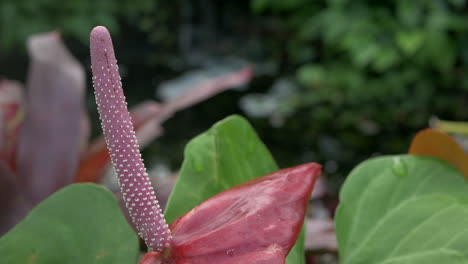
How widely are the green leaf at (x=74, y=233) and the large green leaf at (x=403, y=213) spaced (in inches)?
5.2

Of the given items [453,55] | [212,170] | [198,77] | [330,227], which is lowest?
[198,77]

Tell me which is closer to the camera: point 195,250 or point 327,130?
point 195,250

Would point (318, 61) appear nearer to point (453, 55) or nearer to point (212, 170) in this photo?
point (453, 55)

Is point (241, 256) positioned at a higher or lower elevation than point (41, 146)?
higher

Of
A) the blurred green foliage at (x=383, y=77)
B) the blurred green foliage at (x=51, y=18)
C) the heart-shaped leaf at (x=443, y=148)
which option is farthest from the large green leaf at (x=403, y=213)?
the blurred green foliage at (x=51, y=18)

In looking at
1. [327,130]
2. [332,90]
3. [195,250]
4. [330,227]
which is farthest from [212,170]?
[332,90]

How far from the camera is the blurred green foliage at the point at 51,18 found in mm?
4500

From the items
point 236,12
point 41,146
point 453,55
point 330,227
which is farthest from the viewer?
point 236,12

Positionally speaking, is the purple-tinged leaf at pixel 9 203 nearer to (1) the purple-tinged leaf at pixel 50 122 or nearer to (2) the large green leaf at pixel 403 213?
(1) the purple-tinged leaf at pixel 50 122

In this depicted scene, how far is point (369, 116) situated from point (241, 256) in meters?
3.59

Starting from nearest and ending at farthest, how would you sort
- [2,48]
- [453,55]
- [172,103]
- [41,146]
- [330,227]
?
[330,227], [41,146], [172,103], [453,55], [2,48]

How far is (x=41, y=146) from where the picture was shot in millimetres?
806

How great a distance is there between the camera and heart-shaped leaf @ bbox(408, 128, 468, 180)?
0.35 metres

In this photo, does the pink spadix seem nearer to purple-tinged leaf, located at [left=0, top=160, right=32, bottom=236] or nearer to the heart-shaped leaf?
the heart-shaped leaf
